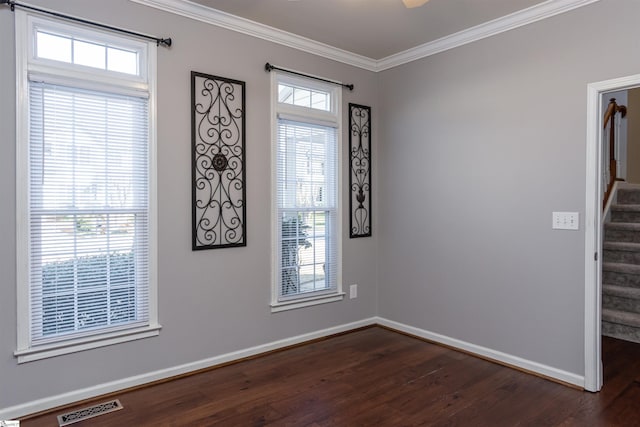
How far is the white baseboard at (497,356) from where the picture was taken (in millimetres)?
2934

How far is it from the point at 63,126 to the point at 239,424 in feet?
6.82

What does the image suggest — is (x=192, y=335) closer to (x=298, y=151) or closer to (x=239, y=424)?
(x=239, y=424)

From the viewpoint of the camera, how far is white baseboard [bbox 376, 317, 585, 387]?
115 inches

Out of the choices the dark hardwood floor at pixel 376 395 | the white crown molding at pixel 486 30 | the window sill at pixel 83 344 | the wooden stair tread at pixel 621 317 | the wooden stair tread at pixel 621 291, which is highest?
the white crown molding at pixel 486 30

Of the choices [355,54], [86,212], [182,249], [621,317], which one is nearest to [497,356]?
[621,317]

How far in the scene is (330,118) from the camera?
12.8ft

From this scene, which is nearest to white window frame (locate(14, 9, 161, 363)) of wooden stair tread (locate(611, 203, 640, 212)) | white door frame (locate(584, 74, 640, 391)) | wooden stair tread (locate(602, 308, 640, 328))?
white door frame (locate(584, 74, 640, 391))

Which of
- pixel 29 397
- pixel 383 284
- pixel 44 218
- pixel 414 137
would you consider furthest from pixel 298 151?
pixel 29 397

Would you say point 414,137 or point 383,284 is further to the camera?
point 383,284

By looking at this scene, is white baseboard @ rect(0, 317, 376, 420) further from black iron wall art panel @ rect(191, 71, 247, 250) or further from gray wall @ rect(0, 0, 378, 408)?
black iron wall art panel @ rect(191, 71, 247, 250)

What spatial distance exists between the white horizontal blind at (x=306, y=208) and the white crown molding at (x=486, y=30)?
37.3 inches

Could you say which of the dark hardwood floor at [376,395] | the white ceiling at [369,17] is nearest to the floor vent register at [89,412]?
the dark hardwood floor at [376,395]

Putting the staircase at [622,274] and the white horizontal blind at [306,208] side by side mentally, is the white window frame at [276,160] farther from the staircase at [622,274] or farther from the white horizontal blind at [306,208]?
the staircase at [622,274]

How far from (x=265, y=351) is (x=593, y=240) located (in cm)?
258
